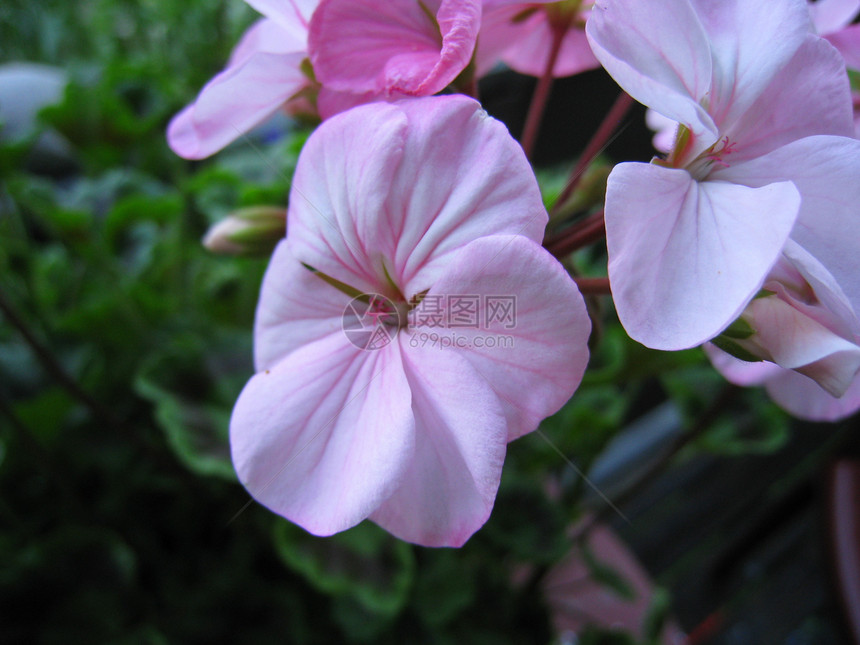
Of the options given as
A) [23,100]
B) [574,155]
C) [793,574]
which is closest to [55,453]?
[23,100]

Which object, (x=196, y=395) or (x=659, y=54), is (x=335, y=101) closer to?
(x=659, y=54)

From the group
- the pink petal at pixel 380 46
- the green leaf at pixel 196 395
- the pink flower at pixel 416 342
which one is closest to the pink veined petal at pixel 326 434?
the pink flower at pixel 416 342

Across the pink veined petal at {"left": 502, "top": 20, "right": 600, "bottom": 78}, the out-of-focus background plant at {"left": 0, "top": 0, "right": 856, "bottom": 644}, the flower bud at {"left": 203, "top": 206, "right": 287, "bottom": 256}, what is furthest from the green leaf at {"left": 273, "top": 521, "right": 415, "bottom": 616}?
the pink veined petal at {"left": 502, "top": 20, "right": 600, "bottom": 78}

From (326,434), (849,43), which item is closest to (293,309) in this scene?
(326,434)

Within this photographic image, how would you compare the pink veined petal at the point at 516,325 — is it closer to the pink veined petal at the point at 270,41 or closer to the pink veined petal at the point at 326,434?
the pink veined petal at the point at 326,434

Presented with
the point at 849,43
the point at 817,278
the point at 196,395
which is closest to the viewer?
the point at 817,278
